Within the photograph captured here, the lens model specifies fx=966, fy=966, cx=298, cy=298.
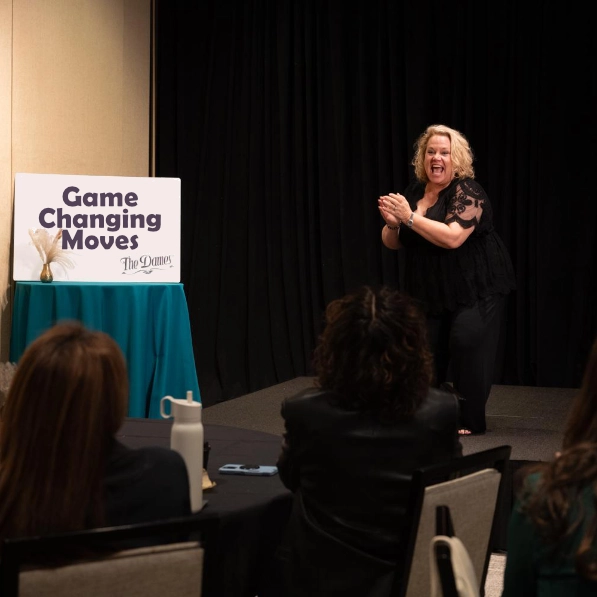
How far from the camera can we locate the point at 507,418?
4.91 meters

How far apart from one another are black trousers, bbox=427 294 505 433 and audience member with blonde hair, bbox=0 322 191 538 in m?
2.95

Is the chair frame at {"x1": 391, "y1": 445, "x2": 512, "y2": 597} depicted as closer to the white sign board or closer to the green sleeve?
the green sleeve

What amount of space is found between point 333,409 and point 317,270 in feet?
15.3

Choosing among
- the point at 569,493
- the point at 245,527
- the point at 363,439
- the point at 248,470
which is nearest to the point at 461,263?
the point at 248,470

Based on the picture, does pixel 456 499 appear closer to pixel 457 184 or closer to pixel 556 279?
pixel 457 184

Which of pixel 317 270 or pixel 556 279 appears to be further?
pixel 317 270

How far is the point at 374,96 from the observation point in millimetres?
6246

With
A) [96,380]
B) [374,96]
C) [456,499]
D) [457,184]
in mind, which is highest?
[374,96]

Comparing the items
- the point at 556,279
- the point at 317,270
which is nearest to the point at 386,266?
the point at 317,270

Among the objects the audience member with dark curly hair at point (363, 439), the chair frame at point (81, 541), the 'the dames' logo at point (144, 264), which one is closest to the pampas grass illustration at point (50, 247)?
the 'the dames' logo at point (144, 264)

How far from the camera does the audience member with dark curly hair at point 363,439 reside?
6.19ft

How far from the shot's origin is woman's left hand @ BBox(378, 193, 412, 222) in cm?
427

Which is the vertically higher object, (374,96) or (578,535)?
(374,96)

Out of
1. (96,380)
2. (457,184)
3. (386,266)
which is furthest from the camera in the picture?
(386,266)
